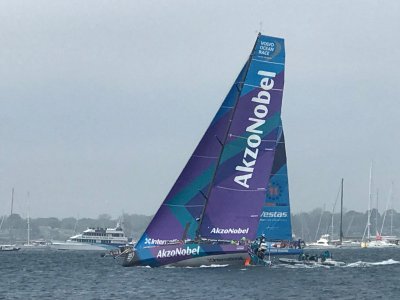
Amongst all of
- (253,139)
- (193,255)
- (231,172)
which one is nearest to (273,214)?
(231,172)

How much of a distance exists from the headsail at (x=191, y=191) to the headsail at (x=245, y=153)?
0.66 meters

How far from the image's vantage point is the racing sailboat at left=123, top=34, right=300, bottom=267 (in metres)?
68.1

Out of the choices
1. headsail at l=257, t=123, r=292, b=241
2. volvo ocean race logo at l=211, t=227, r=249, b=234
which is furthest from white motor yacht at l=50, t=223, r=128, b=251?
volvo ocean race logo at l=211, t=227, r=249, b=234

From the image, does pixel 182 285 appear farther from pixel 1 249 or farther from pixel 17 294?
pixel 1 249

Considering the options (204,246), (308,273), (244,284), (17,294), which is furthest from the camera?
(308,273)

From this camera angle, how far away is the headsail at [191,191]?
222 ft

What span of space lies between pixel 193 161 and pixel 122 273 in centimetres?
A: 915

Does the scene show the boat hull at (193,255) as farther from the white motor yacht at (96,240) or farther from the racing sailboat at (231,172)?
the white motor yacht at (96,240)

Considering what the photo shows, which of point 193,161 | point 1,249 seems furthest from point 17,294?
point 1,249

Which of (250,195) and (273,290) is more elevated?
(250,195)

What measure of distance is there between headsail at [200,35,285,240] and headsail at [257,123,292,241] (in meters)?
16.7

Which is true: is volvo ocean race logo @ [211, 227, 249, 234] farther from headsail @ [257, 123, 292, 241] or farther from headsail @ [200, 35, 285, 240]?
headsail @ [257, 123, 292, 241]

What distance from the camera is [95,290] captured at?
→ 56406 millimetres

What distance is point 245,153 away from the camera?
68.4 m
